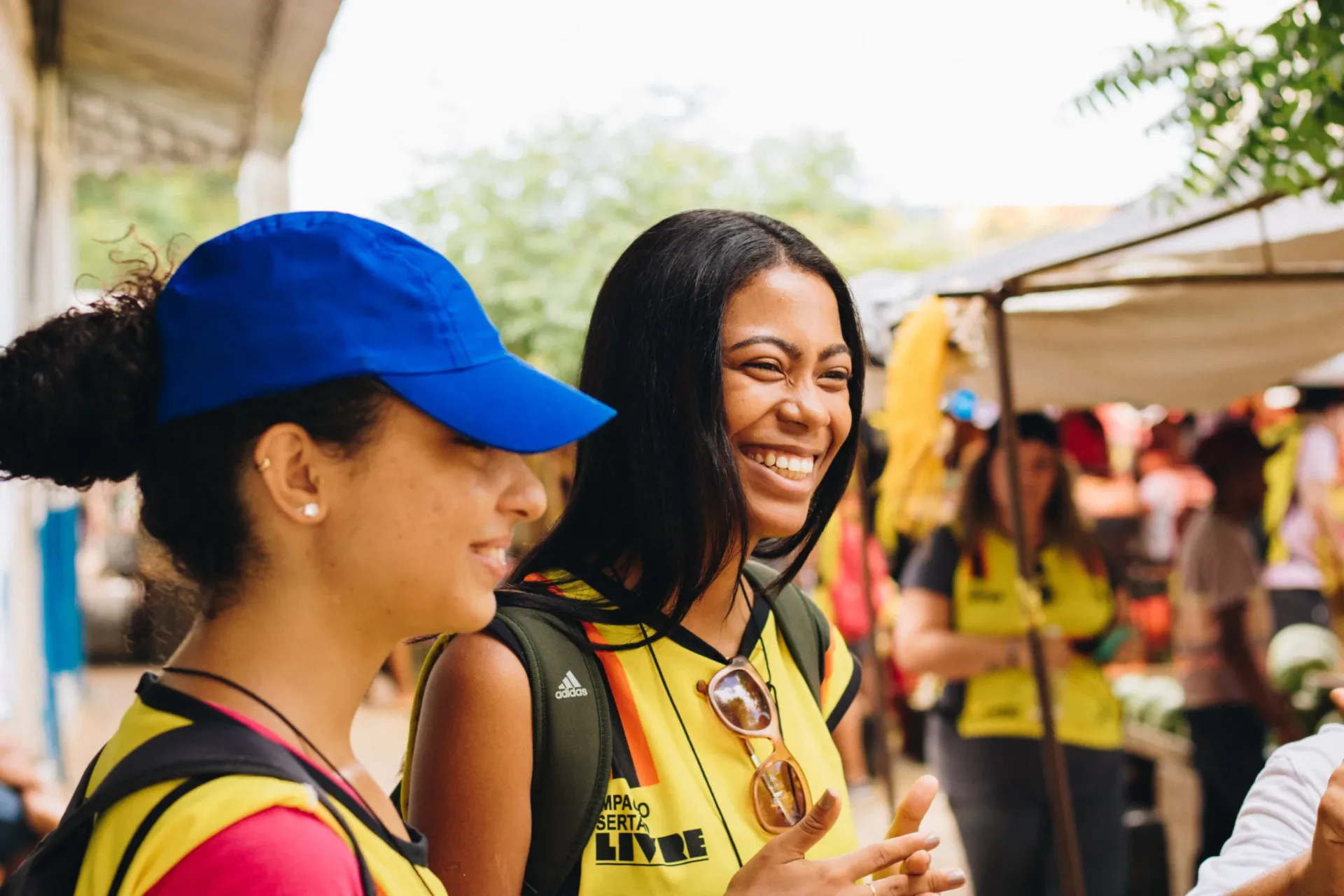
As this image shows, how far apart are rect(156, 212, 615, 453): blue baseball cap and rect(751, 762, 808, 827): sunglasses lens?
72 cm

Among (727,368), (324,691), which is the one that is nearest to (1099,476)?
(727,368)

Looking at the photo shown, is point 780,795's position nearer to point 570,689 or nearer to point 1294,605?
point 570,689

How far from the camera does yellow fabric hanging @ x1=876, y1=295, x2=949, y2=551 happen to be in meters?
4.35

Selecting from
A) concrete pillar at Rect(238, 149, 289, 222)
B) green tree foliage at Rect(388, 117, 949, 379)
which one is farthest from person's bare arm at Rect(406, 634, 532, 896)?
green tree foliage at Rect(388, 117, 949, 379)

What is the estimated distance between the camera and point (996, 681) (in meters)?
4.28

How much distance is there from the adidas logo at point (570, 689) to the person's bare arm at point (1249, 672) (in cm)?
→ 437

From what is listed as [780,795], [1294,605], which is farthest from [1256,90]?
[1294,605]

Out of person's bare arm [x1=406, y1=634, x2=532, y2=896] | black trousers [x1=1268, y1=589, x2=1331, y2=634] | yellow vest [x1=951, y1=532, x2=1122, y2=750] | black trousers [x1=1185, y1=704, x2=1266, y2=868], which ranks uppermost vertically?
person's bare arm [x1=406, y1=634, x2=532, y2=896]

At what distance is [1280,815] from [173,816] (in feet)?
4.79

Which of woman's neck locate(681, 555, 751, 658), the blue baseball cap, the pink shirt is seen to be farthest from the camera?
woman's neck locate(681, 555, 751, 658)

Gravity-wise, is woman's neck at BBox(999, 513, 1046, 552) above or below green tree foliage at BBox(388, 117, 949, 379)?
below

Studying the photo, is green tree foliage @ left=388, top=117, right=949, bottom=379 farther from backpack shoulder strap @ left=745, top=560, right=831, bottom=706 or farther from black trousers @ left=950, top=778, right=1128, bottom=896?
backpack shoulder strap @ left=745, top=560, right=831, bottom=706

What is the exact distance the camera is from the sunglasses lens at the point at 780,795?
1720 millimetres

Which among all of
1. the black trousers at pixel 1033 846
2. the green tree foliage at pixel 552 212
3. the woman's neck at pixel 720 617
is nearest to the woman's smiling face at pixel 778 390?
the woman's neck at pixel 720 617
